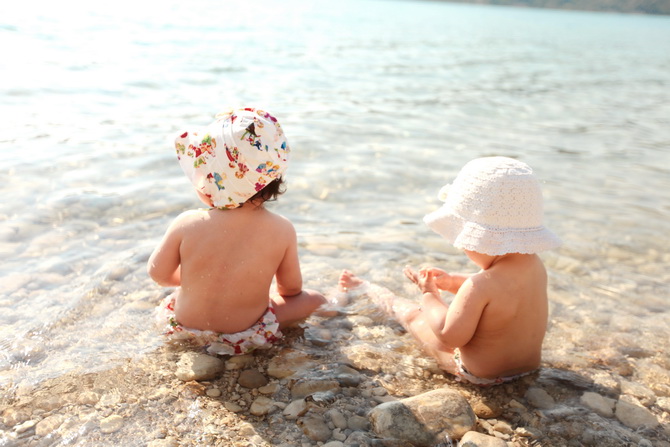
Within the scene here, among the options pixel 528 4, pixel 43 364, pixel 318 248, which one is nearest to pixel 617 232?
pixel 318 248

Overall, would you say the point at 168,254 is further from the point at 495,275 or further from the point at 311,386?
the point at 495,275

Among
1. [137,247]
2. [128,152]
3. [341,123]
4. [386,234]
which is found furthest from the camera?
[341,123]

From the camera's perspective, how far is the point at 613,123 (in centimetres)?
980

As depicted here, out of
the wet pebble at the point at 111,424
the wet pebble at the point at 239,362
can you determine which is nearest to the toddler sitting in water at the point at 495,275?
the wet pebble at the point at 239,362

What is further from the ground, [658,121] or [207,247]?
[207,247]

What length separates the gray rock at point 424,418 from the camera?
8.24 ft

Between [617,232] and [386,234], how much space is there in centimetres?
199

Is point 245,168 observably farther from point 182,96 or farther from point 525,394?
point 182,96

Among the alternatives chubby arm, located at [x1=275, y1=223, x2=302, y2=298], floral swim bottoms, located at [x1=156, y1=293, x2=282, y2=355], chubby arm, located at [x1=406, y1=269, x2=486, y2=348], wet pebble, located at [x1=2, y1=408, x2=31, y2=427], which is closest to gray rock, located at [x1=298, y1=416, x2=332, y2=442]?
floral swim bottoms, located at [x1=156, y1=293, x2=282, y2=355]

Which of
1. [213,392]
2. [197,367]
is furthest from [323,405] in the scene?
[197,367]

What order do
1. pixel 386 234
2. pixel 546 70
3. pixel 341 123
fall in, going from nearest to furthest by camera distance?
pixel 386 234
pixel 341 123
pixel 546 70

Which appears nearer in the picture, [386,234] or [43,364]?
[43,364]

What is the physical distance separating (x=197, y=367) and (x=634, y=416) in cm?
201

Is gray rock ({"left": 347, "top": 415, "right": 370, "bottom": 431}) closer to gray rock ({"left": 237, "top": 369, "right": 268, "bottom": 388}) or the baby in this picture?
gray rock ({"left": 237, "top": 369, "right": 268, "bottom": 388})
